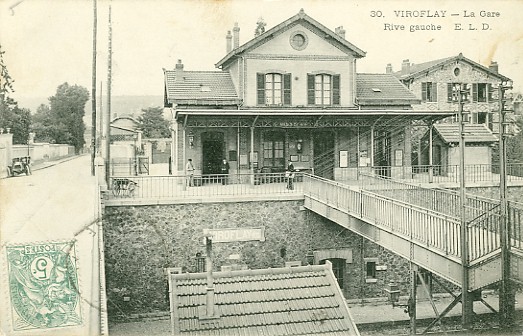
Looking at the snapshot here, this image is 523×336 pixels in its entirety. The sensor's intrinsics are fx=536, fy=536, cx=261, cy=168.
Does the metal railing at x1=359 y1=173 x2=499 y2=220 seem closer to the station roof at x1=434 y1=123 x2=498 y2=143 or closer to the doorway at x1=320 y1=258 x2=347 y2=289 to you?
the doorway at x1=320 y1=258 x2=347 y2=289

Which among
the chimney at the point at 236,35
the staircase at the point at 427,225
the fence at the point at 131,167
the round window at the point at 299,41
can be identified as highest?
the chimney at the point at 236,35

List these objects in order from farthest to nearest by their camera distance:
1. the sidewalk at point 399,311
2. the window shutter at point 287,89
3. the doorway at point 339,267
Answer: the window shutter at point 287,89
the doorway at point 339,267
the sidewalk at point 399,311

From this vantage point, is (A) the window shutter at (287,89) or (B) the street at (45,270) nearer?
(B) the street at (45,270)

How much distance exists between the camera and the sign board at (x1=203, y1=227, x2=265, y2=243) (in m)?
17.4

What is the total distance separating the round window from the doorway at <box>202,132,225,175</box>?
4.66 m

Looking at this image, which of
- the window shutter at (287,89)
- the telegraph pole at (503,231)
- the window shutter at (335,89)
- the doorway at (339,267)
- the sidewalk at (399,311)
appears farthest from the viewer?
the window shutter at (335,89)

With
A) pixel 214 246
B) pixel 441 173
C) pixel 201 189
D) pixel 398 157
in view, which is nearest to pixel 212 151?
pixel 201 189

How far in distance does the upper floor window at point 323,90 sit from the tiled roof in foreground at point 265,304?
41.9 ft

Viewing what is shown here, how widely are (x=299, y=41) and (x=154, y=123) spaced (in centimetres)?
3004

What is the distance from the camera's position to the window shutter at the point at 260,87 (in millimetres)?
21688

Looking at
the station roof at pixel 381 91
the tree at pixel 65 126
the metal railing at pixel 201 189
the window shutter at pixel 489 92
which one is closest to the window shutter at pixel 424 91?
the window shutter at pixel 489 92

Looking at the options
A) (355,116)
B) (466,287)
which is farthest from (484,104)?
(466,287)

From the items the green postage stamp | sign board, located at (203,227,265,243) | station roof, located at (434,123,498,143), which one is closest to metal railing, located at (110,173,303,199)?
sign board, located at (203,227,265,243)

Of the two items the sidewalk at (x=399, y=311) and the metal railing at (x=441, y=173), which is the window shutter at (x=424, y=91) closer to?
the metal railing at (x=441, y=173)
